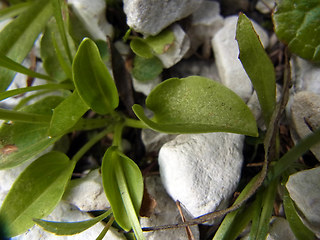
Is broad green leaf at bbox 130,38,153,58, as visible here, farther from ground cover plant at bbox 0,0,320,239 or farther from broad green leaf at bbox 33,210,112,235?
broad green leaf at bbox 33,210,112,235

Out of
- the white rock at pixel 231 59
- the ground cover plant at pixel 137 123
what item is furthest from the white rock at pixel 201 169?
the white rock at pixel 231 59

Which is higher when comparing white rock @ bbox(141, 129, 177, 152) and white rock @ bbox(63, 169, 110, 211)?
white rock @ bbox(63, 169, 110, 211)

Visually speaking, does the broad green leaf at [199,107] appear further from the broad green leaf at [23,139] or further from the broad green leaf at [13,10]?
the broad green leaf at [13,10]

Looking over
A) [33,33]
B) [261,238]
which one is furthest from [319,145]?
[33,33]

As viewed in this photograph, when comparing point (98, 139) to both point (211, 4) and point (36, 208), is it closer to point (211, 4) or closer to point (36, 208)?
point (36, 208)

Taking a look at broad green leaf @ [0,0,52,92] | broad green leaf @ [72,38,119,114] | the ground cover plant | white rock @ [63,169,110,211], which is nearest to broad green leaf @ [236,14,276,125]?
the ground cover plant

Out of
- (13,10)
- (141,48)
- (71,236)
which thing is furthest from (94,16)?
(71,236)

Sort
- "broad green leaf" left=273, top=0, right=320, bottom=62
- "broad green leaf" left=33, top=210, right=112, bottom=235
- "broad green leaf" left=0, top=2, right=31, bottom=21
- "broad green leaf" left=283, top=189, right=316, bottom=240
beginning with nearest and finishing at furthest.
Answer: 1. "broad green leaf" left=33, top=210, right=112, bottom=235
2. "broad green leaf" left=283, top=189, right=316, bottom=240
3. "broad green leaf" left=273, top=0, right=320, bottom=62
4. "broad green leaf" left=0, top=2, right=31, bottom=21
